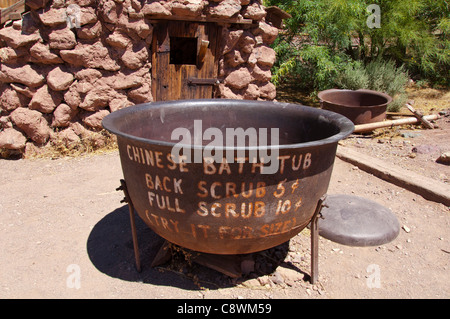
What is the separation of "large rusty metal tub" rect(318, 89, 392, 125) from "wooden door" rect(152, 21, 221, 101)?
2.06 meters

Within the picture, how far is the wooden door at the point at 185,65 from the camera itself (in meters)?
5.05

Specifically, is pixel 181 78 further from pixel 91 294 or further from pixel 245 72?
pixel 91 294

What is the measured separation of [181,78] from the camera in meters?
5.30

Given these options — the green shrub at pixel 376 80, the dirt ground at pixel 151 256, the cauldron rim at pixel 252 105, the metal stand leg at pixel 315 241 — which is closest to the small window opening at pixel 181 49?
the green shrub at pixel 376 80

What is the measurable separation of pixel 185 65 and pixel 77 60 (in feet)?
5.02

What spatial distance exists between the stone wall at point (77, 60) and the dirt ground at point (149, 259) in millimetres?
1270

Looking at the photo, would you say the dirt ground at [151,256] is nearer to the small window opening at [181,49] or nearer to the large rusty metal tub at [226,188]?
the large rusty metal tub at [226,188]

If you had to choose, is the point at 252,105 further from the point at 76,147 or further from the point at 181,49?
the point at 181,49

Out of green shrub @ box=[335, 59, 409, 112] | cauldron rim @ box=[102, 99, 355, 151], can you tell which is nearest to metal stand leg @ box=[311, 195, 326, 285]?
cauldron rim @ box=[102, 99, 355, 151]

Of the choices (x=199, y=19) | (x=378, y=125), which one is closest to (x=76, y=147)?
(x=199, y=19)

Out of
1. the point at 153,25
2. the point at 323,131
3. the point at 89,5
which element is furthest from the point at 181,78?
the point at 323,131

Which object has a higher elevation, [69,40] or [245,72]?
[69,40]

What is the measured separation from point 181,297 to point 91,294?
62 cm

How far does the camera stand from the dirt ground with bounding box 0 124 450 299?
244cm
